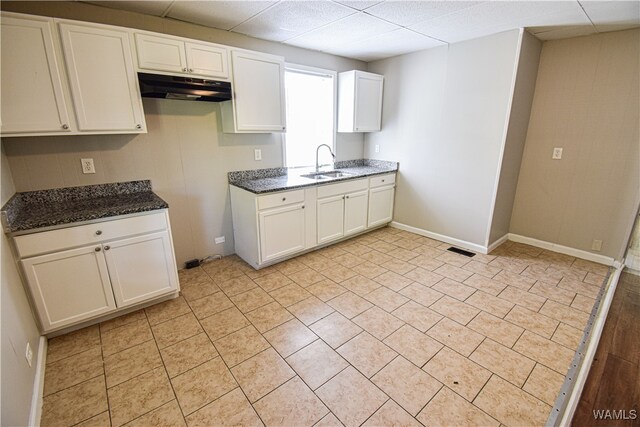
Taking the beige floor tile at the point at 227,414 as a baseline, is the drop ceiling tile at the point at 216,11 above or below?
above

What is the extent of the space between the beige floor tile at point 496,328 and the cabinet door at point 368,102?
2686 mm

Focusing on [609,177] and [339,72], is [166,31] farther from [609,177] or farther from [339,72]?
[609,177]

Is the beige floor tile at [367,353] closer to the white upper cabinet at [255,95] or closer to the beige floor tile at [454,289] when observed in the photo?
the beige floor tile at [454,289]

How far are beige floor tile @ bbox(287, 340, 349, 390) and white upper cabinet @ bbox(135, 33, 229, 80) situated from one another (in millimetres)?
2402

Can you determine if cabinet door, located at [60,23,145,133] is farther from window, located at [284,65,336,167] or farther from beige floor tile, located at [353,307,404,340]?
beige floor tile, located at [353,307,404,340]

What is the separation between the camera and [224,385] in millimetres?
1724

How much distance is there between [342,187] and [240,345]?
2100 mm

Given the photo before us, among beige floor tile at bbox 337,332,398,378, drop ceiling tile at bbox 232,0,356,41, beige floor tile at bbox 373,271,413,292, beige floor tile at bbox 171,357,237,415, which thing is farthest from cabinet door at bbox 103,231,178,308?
drop ceiling tile at bbox 232,0,356,41

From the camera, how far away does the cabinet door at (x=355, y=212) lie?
367cm

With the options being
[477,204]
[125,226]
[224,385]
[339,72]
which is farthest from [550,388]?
[339,72]

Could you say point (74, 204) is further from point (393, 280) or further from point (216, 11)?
point (393, 280)

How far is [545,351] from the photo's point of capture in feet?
6.46

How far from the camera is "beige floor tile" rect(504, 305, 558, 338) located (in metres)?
2.17

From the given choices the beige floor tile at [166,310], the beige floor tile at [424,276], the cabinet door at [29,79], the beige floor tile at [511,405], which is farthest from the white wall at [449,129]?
the cabinet door at [29,79]
